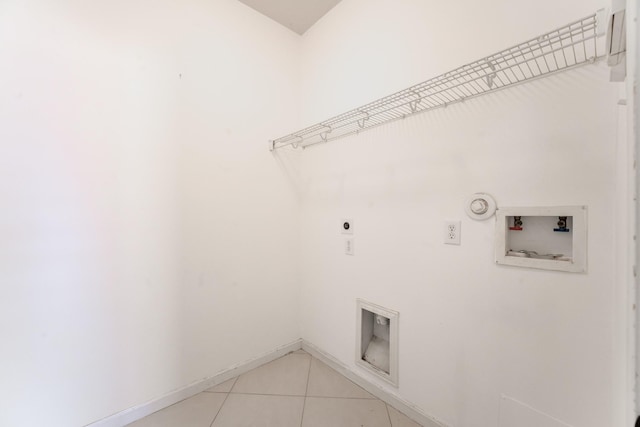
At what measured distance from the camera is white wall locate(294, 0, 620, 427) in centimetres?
95

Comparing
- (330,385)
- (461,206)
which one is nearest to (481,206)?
(461,206)

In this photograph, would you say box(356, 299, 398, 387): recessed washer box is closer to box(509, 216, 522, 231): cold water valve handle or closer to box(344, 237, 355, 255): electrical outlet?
box(344, 237, 355, 255): electrical outlet

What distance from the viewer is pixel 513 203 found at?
1.10 m

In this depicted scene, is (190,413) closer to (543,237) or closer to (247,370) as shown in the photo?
(247,370)

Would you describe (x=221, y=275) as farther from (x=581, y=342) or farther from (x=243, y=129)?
(x=581, y=342)

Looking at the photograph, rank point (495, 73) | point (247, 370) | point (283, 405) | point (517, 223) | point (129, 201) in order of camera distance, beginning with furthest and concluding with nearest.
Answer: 1. point (247, 370)
2. point (283, 405)
3. point (129, 201)
4. point (517, 223)
5. point (495, 73)

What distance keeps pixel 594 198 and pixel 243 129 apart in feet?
6.16

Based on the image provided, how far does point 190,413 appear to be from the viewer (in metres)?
1.49

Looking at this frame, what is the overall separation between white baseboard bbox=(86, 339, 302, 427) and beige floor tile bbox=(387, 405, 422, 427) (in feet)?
3.00

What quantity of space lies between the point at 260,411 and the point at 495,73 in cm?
201

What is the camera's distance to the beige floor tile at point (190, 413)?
55.7 inches

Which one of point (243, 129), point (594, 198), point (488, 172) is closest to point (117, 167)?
point (243, 129)

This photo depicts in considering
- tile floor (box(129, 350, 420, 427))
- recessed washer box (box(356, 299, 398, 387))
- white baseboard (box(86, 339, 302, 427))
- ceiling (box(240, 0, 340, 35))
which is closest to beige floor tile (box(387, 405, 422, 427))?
tile floor (box(129, 350, 420, 427))

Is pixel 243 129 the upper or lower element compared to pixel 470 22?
lower
